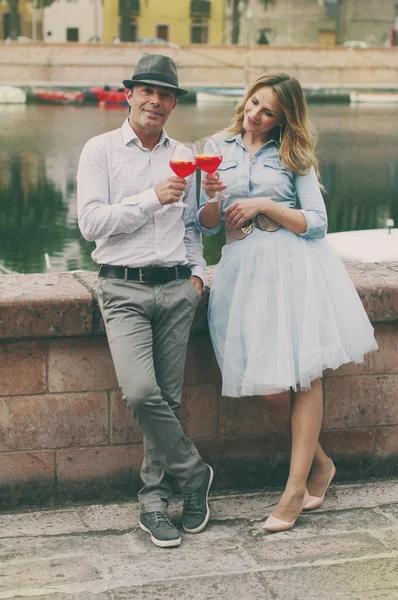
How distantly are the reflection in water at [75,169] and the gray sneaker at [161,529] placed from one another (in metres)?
17.4

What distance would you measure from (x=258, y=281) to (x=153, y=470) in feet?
2.36

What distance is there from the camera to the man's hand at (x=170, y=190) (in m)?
3.14

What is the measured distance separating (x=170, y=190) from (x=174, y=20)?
65.5 meters

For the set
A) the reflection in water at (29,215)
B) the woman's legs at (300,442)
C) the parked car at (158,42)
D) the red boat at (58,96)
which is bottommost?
the red boat at (58,96)

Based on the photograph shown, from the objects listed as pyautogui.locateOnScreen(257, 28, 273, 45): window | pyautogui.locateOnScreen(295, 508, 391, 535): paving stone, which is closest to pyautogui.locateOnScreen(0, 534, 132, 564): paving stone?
pyautogui.locateOnScreen(295, 508, 391, 535): paving stone

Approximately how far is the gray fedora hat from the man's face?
0.9 inches

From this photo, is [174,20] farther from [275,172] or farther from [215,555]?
[215,555]

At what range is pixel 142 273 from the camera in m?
3.28

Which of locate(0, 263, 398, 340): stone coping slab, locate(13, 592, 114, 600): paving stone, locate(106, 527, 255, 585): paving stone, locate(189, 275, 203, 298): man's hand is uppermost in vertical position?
locate(189, 275, 203, 298): man's hand

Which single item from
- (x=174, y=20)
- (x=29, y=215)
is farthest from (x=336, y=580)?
(x=174, y=20)

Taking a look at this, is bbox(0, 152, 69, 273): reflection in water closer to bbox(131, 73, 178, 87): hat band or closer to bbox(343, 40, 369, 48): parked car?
bbox(131, 73, 178, 87): hat band

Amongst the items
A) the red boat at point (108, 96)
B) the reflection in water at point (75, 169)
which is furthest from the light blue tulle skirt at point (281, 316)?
the red boat at point (108, 96)

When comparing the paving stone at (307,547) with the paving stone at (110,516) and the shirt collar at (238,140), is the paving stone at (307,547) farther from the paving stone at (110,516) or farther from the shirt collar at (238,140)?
the shirt collar at (238,140)

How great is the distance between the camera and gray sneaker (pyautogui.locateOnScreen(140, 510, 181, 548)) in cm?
325
